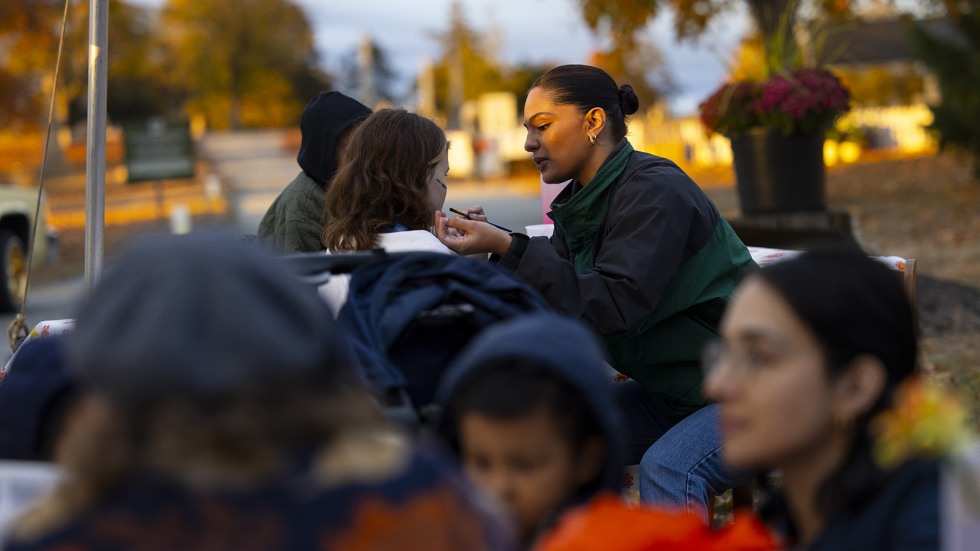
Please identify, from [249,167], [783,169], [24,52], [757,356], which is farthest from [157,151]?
[757,356]

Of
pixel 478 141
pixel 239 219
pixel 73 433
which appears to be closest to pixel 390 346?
pixel 73 433

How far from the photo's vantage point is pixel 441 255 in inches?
105

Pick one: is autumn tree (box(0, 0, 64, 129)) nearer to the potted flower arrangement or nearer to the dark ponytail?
the potted flower arrangement

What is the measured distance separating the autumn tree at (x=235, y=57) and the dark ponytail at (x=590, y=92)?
49005 mm

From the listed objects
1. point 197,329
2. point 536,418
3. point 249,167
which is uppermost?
point 197,329

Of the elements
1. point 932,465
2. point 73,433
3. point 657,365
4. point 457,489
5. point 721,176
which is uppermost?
point 73,433

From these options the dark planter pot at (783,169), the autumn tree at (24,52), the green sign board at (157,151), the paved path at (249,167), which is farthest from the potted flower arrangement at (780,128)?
the autumn tree at (24,52)

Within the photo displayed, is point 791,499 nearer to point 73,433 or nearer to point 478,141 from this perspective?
point 73,433

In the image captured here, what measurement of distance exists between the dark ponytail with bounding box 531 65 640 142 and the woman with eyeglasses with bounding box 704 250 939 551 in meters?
1.62

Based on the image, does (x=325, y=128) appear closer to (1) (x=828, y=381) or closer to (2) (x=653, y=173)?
(2) (x=653, y=173)

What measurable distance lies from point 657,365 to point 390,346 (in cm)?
96

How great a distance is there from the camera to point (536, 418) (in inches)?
78.7

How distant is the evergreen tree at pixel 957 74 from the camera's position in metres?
18.2

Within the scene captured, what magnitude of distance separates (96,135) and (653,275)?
2.25m
